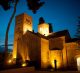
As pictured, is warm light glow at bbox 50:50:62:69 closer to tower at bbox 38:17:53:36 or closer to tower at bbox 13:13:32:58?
tower at bbox 38:17:53:36

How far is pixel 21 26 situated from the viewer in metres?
37.4

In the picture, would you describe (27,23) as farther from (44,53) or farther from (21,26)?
(44,53)

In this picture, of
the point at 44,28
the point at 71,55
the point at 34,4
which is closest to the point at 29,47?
the point at 44,28

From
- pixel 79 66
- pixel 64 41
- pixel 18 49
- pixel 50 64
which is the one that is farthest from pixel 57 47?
pixel 18 49

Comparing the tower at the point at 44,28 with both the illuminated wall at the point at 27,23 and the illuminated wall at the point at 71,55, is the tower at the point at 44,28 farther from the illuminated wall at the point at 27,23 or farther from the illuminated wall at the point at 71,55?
the illuminated wall at the point at 71,55

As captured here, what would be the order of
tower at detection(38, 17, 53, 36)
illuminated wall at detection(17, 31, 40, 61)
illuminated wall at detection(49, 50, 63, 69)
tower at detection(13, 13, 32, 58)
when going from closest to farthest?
illuminated wall at detection(49, 50, 63, 69) → illuminated wall at detection(17, 31, 40, 61) → tower at detection(13, 13, 32, 58) → tower at detection(38, 17, 53, 36)

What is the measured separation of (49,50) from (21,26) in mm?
10458

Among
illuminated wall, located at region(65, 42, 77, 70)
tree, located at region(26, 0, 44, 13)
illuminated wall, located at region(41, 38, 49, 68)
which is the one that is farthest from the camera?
illuminated wall, located at region(41, 38, 49, 68)

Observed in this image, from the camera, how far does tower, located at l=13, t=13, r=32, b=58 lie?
36.9m

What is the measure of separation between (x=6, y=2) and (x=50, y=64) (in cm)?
1751

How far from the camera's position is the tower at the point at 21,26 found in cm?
3694

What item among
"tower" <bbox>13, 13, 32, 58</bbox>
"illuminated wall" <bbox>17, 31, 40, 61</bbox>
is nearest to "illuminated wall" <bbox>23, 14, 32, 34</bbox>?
"tower" <bbox>13, 13, 32, 58</bbox>

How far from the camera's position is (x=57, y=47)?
32094 mm

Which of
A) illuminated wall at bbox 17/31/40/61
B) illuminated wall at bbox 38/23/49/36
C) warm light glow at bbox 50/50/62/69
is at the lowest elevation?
warm light glow at bbox 50/50/62/69
